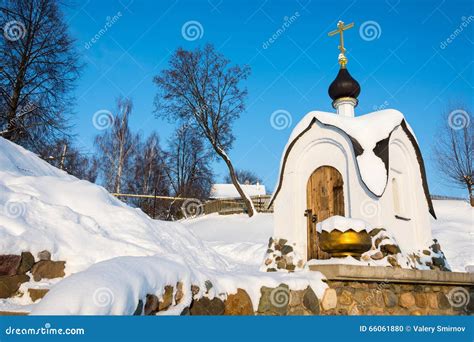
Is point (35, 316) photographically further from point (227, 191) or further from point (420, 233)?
point (227, 191)

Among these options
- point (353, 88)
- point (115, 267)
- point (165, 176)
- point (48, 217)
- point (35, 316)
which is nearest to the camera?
point (35, 316)

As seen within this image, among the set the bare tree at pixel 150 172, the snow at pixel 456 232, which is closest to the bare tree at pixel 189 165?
the bare tree at pixel 150 172

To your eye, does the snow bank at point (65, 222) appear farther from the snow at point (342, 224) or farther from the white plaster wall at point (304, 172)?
the snow at point (342, 224)

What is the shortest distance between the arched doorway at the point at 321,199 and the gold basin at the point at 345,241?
2039 millimetres

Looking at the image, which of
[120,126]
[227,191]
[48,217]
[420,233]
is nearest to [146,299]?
[48,217]

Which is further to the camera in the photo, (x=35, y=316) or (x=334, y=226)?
(x=334, y=226)

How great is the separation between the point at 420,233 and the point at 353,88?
3303 mm

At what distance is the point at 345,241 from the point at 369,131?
287 cm

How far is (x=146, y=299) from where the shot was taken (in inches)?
92.4

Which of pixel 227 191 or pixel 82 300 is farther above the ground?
pixel 227 191

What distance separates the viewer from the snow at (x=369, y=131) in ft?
20.2

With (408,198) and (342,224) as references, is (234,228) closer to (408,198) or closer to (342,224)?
(408,198)

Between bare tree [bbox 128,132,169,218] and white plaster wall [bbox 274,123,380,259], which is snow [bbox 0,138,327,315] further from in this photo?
bare tree [bbox 128,132,169,218]

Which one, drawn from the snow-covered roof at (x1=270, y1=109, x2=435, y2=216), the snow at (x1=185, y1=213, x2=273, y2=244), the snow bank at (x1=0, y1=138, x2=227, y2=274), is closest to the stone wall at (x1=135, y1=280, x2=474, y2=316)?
→ the snow-covered roof at (x1=270, y1=109, x2=435, y2=216)
